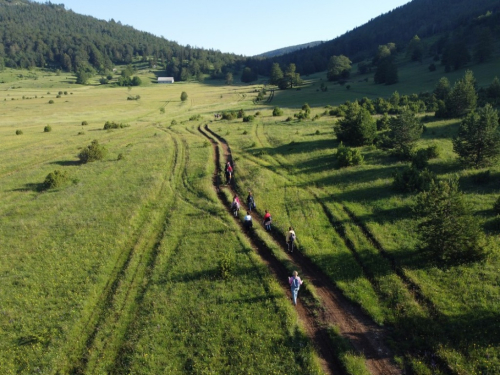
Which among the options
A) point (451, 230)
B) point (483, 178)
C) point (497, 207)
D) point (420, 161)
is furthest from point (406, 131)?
point (451, 230)

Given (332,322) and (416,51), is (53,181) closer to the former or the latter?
(332,322)

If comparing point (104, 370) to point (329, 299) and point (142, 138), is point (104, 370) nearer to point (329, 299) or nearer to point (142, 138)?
point (329, 299)

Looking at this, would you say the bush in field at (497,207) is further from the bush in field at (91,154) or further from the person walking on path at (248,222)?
the bush in field at (91,154)

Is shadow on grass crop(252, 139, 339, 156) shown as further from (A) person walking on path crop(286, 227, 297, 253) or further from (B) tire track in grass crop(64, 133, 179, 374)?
(A) person walking on path crop(286, 227, 297, 253)

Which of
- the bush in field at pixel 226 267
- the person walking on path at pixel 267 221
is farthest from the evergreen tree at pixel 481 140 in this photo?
the bush in field at pixel 226 267

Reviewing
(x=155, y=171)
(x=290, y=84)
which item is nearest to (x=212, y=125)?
(x=155, y=171)

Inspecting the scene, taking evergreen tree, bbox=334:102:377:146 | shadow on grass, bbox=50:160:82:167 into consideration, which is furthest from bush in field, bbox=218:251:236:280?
shadow on grass, bbox=50:160:82:167
